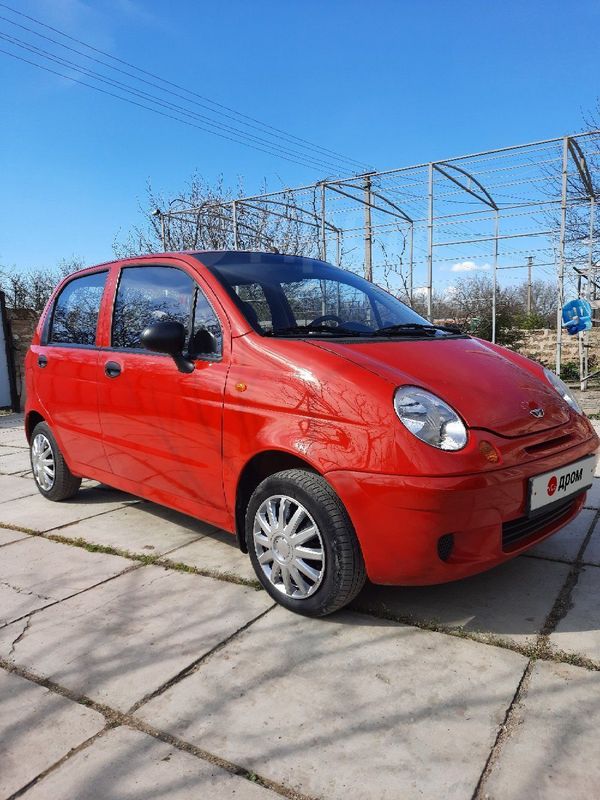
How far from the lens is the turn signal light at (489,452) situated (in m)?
2.21

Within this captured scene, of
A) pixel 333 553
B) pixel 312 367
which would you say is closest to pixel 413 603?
pixel 333 553

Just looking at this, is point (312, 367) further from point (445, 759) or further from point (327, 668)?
point (445, 759)

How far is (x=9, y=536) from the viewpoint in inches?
146

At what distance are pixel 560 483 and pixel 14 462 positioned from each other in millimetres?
5345

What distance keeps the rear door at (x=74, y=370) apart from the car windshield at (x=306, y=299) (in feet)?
3.45

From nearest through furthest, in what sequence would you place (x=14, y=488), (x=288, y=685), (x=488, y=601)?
(x=288, y=685) → (x=488, y=601) → (x=14, y=488)

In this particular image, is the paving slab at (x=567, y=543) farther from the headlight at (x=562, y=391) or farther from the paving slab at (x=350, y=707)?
the paving slab at (x=350, y=707)

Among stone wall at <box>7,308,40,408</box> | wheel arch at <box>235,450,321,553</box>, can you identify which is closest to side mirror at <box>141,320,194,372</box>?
wheel arch at <box>235,450,321,553</box>

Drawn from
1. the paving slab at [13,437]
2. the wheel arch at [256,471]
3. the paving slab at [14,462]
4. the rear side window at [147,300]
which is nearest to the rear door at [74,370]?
the rear side window at [147,300]

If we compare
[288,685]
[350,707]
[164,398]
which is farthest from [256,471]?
[350,707]

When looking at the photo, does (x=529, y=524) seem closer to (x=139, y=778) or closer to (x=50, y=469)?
(x=139, y=778)

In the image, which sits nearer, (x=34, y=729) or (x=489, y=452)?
(x=34, y=729)

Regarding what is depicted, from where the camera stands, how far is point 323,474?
7.62 ft

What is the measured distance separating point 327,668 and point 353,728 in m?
0.34
